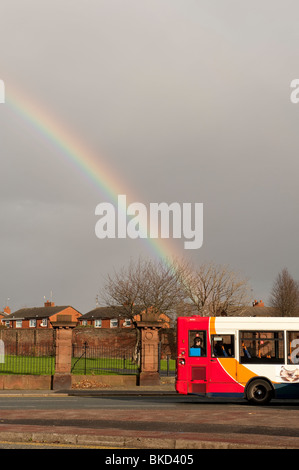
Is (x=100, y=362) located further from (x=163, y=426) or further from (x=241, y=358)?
(x=163, y=426)

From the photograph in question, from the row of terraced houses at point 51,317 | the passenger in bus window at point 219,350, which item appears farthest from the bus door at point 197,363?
the row of terraced houses at point 51,317

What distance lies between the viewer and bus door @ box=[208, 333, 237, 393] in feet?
72.0

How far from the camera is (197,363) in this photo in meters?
22.4

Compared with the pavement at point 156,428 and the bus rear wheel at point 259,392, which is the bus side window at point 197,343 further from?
the pavement at point 156,428

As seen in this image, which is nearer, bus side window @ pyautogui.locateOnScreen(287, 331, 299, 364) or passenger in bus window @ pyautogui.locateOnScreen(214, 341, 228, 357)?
bus side window @ pyautogui.locateOnScreen(287, 331, 299, 364)

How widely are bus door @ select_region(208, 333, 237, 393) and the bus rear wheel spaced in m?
0.64

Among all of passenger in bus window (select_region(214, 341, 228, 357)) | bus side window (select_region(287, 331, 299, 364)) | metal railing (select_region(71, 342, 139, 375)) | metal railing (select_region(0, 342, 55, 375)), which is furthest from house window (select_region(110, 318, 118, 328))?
bus side window (select_region(287, 331, 299, 364))

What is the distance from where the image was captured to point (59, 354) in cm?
3100

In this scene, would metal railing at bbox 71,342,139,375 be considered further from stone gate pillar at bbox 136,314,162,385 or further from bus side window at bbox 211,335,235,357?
bus side window at bbox 211,335,235,357

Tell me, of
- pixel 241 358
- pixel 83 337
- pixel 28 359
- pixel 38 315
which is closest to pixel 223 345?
pixel 241 358

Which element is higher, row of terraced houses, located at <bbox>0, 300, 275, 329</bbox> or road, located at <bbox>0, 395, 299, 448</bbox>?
row of terraced houses, located at <bbox>0, 300, 275, 329</bbox>

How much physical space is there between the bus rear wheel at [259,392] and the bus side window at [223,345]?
1.31 m

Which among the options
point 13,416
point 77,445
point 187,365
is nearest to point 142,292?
point 187,365
